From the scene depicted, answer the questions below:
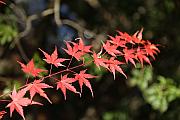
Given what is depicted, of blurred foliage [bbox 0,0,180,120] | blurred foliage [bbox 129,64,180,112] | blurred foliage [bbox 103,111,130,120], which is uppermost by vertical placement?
blurred foliage [bbox 0,0,180,120]

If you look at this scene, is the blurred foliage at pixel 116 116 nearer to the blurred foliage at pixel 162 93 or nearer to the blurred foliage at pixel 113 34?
the blurred foliage at pixel 113 34

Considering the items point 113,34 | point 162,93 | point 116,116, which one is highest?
point 113,34

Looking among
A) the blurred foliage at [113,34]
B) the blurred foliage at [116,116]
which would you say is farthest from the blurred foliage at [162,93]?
the blurred foliage at [116,116]

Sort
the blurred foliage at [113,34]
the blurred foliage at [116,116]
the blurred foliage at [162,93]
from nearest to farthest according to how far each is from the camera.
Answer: the blurred foliage at [162,93] < the blurred foliage at [113,34] < the blurred foliage at [116,116]

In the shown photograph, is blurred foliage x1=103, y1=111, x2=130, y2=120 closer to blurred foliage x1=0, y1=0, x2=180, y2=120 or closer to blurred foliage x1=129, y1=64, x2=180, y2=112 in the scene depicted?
blurred foliage x1=0, y1=0, x2=180, y2=120

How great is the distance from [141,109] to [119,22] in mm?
935

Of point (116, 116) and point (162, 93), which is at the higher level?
point (116, 116)

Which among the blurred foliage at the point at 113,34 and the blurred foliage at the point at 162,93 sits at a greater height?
the blurred foliage at the point at 113,34

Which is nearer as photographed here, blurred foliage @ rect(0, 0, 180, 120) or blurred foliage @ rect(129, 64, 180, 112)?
blurred foliage @ rect(129, 64, 180, 112)

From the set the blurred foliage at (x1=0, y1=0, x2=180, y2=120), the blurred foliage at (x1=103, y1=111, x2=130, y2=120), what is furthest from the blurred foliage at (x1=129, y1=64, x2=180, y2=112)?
the blurred foliage at (x1=103, y1=111, x2=130, y2=120)

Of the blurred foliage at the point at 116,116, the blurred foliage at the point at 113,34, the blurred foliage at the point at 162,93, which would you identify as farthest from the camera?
the blurred foliage at the point at 116,116

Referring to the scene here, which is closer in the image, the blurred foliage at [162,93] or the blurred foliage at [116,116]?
the blurred foliage at [162,93]

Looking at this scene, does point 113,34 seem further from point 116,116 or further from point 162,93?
point 162,93

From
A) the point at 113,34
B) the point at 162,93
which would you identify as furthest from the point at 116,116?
the point at 162,93
